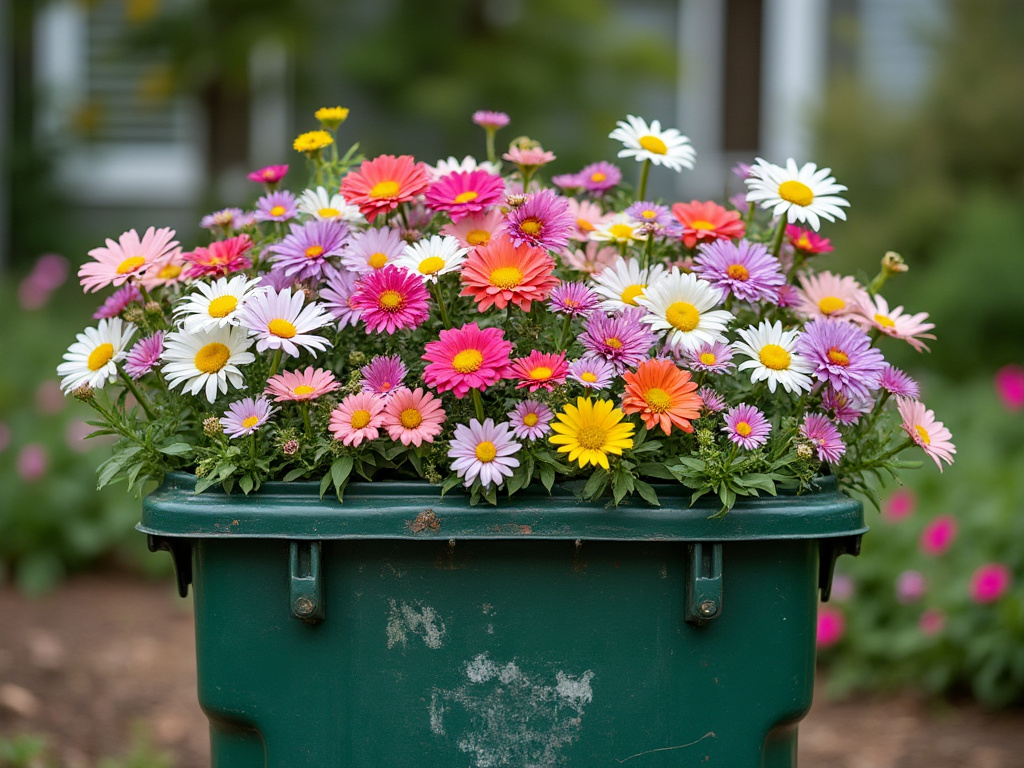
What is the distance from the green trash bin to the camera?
1.53m

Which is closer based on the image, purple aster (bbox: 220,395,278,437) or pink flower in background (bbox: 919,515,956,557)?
purple aster (bbox: 220,395,278,437)

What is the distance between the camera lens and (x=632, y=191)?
2113mm

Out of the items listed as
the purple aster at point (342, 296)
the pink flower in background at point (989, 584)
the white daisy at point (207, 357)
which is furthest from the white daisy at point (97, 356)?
the pink flower in background at point (989, 584)

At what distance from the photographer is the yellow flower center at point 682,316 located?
1562 millimetres

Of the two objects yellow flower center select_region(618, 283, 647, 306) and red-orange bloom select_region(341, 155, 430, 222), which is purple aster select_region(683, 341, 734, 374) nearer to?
yellow flower center select_region(618, 283, 647, 306)

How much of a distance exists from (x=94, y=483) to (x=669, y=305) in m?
3.44

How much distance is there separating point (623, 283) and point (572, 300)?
0.11 meters

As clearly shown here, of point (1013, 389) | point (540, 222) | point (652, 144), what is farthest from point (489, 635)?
point (1013, 389)

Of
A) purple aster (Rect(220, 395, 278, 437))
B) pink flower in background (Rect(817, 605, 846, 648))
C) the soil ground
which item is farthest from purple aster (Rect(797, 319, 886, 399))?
pink flower in background (Rect(817, 605, 846, 648))

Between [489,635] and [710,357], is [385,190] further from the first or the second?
[489,635]

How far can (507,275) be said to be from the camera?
59.6 inches

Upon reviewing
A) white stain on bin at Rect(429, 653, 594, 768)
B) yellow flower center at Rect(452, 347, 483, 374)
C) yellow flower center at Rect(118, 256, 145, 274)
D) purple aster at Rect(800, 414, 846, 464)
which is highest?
yellow flower center at Rect(118, 256, 145, 274)

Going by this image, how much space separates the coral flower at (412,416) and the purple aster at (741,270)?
44cm

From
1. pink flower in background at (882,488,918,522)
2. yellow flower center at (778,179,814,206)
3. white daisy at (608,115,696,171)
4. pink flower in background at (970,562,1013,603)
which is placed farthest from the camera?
pink flower in background at (882,488,918,522)
